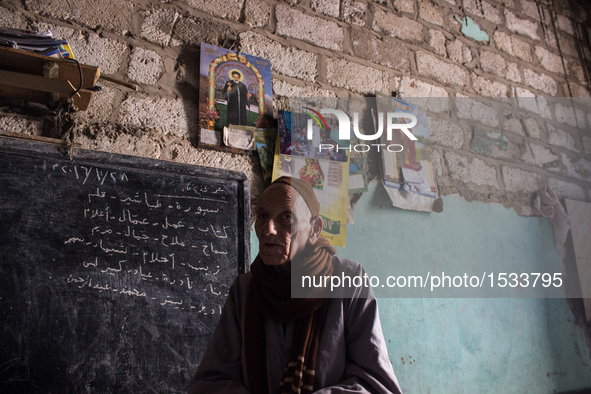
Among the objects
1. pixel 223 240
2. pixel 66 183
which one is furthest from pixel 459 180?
pixel 66 183

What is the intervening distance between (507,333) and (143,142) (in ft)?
8.29

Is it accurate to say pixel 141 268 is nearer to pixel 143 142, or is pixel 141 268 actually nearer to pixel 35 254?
pixel 35 254

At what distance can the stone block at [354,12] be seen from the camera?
2463mm

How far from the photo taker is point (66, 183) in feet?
4.94

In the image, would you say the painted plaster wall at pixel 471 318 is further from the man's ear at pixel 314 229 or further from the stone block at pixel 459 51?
the stone block at pixel 459 51

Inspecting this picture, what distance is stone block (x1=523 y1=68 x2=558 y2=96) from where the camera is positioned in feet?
10.3

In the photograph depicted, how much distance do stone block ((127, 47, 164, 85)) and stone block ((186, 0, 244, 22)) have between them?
396mm

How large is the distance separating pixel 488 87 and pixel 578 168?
1.10m

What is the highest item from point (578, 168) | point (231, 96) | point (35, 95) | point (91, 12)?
point (91, 12)

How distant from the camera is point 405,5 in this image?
8.86 ft

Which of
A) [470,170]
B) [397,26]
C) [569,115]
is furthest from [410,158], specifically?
[569,115]

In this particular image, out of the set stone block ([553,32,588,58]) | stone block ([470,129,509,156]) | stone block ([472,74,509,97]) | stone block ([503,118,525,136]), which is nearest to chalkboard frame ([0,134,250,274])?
stone block ([470,129,509,156])

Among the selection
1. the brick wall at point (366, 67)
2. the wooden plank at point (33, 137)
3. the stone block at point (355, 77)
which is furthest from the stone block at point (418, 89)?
the wooden plank at point (33, 137)

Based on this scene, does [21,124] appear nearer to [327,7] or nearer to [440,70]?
[327,7]
